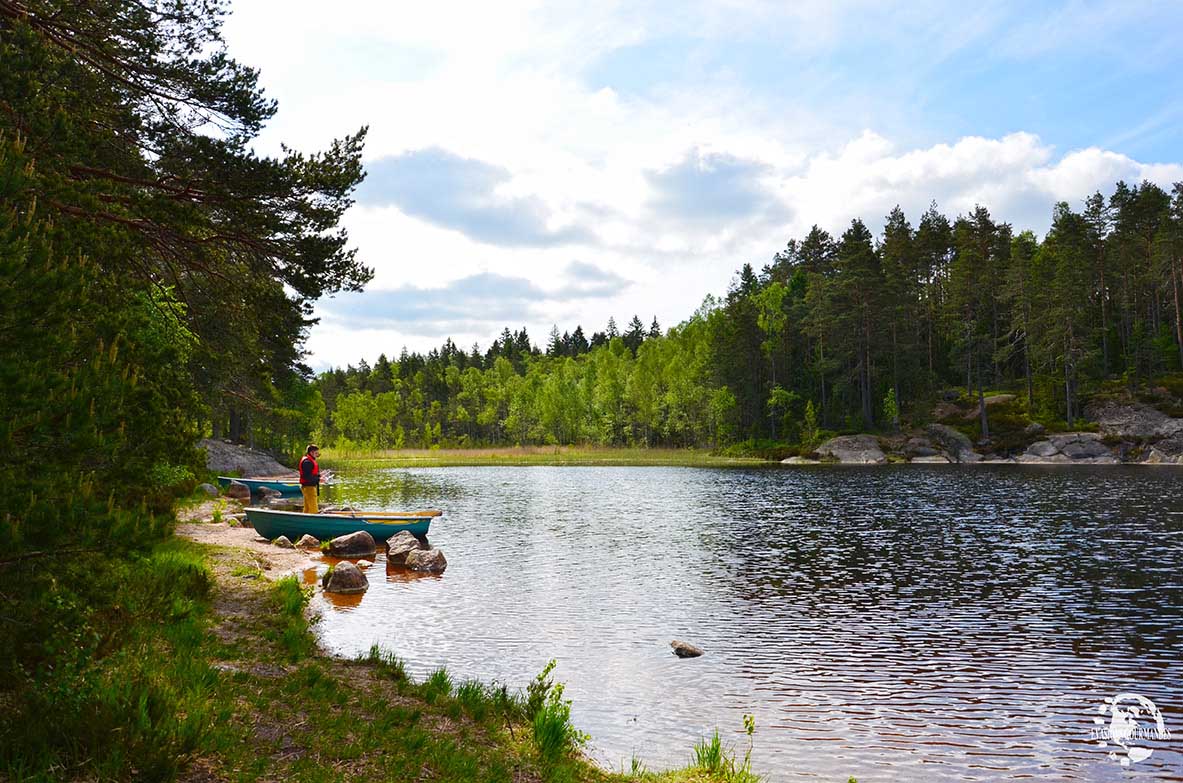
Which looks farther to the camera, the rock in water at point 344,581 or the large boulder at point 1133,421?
the large boulder at point 1133,421

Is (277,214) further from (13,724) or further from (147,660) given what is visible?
(13,724)

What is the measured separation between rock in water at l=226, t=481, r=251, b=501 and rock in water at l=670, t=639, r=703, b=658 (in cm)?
3750

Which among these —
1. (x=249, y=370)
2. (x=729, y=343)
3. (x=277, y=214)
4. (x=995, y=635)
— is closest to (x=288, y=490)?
(x=249, y=370)

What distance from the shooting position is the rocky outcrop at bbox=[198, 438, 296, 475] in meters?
55.4

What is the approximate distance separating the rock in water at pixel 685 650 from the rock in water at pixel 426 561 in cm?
1074

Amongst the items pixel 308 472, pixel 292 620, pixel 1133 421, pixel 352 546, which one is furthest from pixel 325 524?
pixel 1133 421

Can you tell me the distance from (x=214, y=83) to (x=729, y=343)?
294ft

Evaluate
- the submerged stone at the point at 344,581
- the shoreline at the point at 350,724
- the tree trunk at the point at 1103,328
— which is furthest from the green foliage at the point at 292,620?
the tree trunk at the point at 1103,328

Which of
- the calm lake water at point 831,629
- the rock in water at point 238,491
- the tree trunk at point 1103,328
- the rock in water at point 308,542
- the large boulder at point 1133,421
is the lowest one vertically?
the calm lake water at point 831,629

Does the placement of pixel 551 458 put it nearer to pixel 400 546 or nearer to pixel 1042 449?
pixel 1042 449

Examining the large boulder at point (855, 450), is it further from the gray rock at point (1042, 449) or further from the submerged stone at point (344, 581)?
the submerged stone at point (344, 581)

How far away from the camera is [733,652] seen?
15.2m

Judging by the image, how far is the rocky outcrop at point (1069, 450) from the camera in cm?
7294

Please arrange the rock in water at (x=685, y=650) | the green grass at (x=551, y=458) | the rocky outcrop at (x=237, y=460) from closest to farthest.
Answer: the rock in water at (x=685, y=650) → the rocky outcrop at (x=237, y=460) → the green grass at (x=551, y=458)
